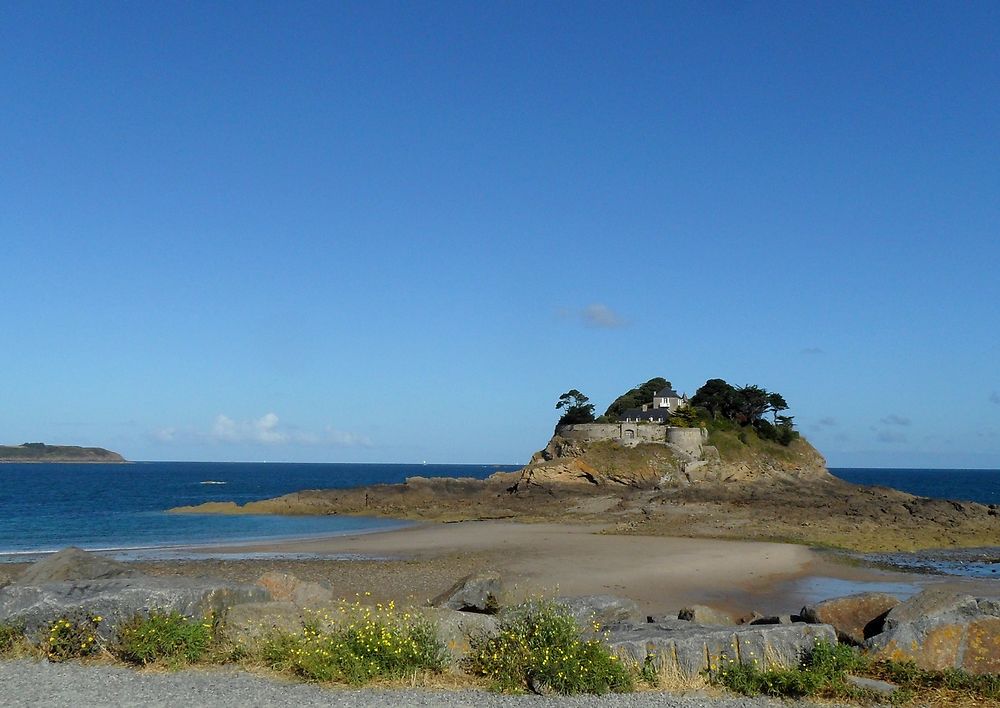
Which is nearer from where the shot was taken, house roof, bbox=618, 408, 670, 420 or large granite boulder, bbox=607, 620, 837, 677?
large granite boulder, bbox=607, 620, 837, 677

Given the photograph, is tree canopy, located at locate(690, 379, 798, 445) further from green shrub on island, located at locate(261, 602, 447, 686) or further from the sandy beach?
green shrub on island, located at locate(261, 602, 447, 686)

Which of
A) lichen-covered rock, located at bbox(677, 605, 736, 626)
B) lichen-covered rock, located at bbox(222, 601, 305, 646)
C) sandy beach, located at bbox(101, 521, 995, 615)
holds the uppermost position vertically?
lichen-covered rock, located at bbox(222, 601, 305, 646)

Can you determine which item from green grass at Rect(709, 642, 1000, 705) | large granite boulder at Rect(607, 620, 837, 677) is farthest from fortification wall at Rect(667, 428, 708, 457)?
green grass at Rect(709, 642, 1000, 705)

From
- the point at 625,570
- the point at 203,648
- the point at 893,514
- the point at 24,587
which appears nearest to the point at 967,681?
the point at 203,648

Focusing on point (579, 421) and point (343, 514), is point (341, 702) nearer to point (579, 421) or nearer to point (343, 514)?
point (343, 514)

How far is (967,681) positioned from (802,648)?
5.82ft

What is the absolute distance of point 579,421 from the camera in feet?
287

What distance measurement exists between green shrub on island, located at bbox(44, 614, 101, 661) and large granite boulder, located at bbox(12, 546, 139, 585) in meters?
5.27

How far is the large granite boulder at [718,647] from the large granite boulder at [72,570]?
33.1 feet

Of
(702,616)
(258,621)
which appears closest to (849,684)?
(702,616)

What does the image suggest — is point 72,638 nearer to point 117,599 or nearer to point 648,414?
point 117,599

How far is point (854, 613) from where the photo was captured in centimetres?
1352

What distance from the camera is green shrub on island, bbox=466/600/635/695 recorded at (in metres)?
9.09

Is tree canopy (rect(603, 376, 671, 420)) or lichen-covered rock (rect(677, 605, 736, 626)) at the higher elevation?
tree canopy (rect(603, 376, 671, 420))
